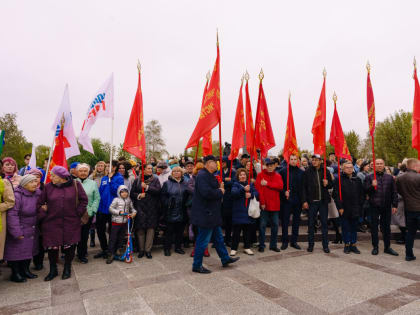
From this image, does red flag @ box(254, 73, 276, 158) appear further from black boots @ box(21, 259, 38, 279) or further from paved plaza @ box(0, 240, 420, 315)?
black boots @ box(21, 259, 38, 279)

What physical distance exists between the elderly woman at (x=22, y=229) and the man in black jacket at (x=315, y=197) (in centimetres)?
552

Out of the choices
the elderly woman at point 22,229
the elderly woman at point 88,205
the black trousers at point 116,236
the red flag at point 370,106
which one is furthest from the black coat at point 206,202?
the red flag at point 370,106

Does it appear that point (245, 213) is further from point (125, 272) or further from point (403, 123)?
point (403, 123)

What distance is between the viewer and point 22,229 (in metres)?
4.61

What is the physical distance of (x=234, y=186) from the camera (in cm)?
612

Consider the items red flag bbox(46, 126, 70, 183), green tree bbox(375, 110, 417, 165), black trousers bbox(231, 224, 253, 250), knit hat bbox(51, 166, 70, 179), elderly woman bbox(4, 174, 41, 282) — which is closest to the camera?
elderly woman bbox(4, 174, 41, 282)

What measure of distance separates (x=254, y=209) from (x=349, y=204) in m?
2.23

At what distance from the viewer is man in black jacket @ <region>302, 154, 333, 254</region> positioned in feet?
21.1

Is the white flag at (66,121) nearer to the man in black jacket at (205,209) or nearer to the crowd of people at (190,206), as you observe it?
the crowd of people at (190,206)

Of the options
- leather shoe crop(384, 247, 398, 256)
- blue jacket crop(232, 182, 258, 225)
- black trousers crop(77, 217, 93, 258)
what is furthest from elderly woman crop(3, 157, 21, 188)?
leather shoe crop(384, 247, 398, 256)

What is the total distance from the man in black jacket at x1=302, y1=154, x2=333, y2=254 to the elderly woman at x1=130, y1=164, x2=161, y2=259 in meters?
3.45

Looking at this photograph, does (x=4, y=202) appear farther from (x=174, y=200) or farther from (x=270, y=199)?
(x=270, y=199)

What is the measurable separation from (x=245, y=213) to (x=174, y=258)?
1798 mm

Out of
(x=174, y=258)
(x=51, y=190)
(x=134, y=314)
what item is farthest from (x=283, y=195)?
(x=51, y=190)
